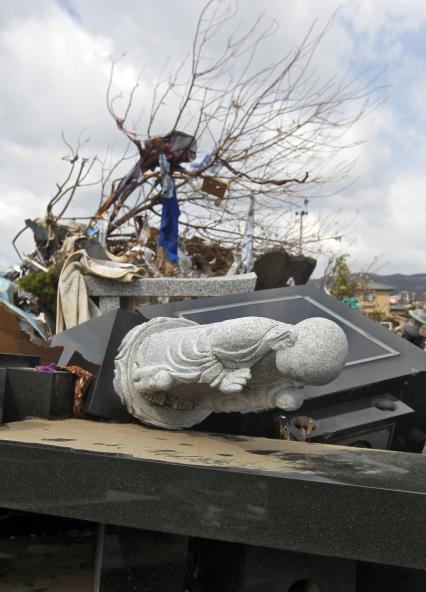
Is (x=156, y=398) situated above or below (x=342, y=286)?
below

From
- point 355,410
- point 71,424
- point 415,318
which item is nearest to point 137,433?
point 71,424

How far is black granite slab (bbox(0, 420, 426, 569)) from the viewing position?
1934mm

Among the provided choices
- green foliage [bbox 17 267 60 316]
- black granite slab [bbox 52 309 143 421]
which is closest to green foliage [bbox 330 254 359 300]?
green foliage [bbox 17 267 60 316]

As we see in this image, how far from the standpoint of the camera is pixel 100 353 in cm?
336

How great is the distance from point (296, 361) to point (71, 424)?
49.6 inches

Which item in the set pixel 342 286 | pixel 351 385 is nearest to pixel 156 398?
pixel 351 385

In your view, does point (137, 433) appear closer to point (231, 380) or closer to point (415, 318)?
point (231, 380)

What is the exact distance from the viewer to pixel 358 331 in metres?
4.60

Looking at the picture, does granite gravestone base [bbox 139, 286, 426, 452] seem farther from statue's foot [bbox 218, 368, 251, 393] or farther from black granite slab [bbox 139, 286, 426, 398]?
statue's foot [bbox 218, 368, 251, 393]

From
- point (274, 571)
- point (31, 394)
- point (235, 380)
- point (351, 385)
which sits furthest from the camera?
point (351, 385)

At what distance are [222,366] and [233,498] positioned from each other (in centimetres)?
59

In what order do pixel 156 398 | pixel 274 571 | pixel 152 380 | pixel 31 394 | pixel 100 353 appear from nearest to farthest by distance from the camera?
1. pixel 274 571
2. pixel 152 380
3. pixel 156 398
4. pixel 31 394
5. pixel 100 353

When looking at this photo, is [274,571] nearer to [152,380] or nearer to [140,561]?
[140,561]

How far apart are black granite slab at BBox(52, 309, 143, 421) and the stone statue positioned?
0.70 feet
